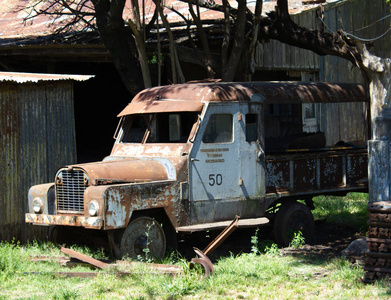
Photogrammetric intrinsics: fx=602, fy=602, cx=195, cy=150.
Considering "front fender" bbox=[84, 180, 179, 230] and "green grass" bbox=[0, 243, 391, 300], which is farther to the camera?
"front fender" bbox=[84, 180, 179, 230]

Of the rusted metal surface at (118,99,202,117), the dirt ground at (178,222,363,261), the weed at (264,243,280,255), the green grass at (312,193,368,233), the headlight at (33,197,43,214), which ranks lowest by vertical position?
the dirt ground at (178,222,363,261)

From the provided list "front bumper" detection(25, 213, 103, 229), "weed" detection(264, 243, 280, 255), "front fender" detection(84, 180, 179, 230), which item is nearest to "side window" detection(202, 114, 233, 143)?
"front fender" detection(84, 180, 179, 230)

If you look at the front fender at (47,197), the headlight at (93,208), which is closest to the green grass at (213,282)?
the front fender at (47,197)

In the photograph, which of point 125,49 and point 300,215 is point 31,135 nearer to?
point 125,49

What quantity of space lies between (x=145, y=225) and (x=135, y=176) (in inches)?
25.3

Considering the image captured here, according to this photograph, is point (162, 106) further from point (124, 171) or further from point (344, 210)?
point (344, 210)

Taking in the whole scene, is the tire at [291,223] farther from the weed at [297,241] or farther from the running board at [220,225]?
the running board at [220,225]

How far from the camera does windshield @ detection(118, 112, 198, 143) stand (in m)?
8.59

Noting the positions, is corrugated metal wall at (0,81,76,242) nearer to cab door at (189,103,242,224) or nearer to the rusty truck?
the rusty truck

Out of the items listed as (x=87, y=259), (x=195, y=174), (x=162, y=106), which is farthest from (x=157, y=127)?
(x=87, y=259)

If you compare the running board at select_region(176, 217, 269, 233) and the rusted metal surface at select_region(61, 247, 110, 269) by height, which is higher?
the running board at select_region(176, 217, 269, 233)

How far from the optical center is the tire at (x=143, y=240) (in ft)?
24.4

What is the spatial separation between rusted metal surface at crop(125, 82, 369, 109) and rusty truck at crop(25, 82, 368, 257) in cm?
2

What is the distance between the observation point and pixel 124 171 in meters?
7.76
